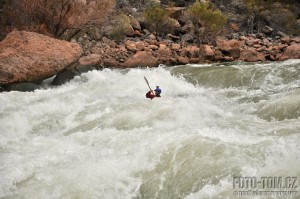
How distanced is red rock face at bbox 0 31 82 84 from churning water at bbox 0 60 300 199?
2.77 ft

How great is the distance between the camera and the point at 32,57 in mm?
12609

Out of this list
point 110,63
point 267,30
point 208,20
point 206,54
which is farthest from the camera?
point 267,30

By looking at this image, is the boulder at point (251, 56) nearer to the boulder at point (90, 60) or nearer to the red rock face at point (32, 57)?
the boulder at point (90, 60)

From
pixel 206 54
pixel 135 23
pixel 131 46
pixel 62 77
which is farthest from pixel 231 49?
pixel 62 77

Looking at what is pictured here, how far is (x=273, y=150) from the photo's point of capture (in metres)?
5.80

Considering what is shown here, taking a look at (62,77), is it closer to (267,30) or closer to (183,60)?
(183,60)

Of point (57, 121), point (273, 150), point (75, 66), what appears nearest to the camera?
point (273, 150)

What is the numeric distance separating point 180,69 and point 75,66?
13.6 feet

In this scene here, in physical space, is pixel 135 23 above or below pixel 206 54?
below

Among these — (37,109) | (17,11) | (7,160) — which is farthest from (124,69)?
(7,160)

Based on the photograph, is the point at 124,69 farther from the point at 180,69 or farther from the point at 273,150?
the point at 273,150

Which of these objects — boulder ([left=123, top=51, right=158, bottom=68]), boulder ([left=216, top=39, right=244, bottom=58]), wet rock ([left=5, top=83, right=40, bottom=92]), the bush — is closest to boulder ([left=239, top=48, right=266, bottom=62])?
boulder ([left=216, top=39, right=244, bottom=58])

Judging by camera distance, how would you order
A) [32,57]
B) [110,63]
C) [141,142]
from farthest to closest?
[110,63]
[32,57]
[141,142]

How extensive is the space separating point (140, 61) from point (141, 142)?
10.2 meters
